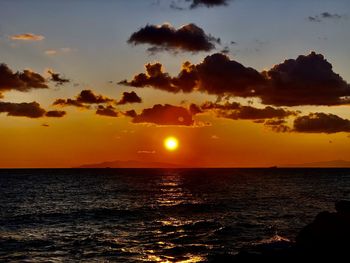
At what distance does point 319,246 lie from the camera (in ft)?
116

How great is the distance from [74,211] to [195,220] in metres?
24.9

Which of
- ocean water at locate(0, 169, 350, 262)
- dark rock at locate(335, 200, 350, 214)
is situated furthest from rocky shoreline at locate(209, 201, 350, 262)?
ocean water at locate(0, 169, 350, 262)

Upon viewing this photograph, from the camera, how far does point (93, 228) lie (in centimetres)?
6084

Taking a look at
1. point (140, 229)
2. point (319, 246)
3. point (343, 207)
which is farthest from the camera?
point (140, 229)

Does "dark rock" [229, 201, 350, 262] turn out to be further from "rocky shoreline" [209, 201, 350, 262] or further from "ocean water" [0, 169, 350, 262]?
"ocean water" [0, 169, 350, 262]

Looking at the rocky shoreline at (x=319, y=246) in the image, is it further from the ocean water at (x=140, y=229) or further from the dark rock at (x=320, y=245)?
the ocean water at (x=140, y=229)

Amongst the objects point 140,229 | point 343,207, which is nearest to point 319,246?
point 343,207

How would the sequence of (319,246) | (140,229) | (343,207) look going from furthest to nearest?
1. (140,229)
2. (343,207)
3. (319,246)

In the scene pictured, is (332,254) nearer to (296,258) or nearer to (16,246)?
(296,258)

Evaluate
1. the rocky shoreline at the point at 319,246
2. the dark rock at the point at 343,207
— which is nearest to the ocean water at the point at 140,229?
the rocky shoreline at the point at 319,246

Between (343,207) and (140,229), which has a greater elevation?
(343,207)

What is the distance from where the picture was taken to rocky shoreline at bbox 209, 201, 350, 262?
3288 cm

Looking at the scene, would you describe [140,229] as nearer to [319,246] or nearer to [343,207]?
[343,207]

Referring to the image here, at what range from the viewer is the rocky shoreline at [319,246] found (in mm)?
32875
